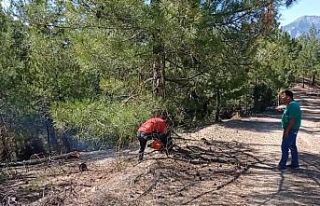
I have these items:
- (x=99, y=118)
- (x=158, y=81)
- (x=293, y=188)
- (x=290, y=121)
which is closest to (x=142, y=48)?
(x=158, y=81)

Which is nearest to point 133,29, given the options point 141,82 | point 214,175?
point 141,82

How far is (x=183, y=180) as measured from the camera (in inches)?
367

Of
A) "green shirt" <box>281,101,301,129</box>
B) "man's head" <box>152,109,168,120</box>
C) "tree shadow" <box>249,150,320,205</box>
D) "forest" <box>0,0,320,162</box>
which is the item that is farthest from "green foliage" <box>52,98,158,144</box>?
"green shirt" <box>281,101,301,129</box>

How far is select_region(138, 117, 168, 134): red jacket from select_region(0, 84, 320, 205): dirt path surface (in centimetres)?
79

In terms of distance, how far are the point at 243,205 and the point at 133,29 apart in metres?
4.55

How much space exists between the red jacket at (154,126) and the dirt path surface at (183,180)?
2.58 ft

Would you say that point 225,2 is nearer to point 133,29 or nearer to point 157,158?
point 133,29

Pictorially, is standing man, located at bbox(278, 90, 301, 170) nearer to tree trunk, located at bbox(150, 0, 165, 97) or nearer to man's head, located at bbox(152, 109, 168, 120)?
man's head, located at bbox(152, 109, 168, 120)

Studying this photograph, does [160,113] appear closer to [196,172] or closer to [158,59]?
[158,59]

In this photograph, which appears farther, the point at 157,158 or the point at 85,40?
the point at 157,158

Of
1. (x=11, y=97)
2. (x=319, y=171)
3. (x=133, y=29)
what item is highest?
(x=133, y=29)

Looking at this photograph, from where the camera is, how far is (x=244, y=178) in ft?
31.8

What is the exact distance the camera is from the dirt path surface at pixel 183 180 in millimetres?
8125

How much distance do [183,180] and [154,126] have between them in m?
1.46
